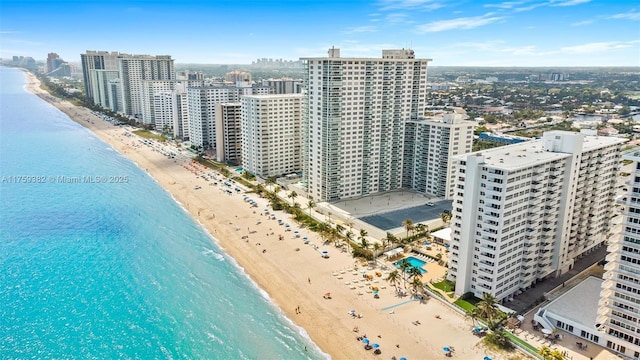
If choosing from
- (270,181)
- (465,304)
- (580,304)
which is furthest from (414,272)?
(270,181)

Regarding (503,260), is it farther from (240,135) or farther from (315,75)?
(240,135)

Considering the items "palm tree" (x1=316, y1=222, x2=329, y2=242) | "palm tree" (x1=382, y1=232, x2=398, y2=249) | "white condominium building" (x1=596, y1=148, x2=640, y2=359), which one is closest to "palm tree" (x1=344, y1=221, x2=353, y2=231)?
"palm tree" (x1=316, y1=222, x2=329, y2=242)

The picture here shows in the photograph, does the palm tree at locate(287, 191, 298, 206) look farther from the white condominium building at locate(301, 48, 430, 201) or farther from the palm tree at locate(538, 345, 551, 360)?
the palm tree at locate(538, 345, 551, 360)

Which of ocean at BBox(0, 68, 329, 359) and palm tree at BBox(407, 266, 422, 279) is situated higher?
palm tree at BBox(407, 266, 422, 279)

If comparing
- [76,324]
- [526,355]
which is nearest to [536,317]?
[526,355]

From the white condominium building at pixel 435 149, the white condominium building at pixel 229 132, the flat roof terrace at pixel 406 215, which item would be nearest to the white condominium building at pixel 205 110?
the white condominium building at pixel 229 132

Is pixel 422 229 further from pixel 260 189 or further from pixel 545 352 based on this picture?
pixel 260 189
